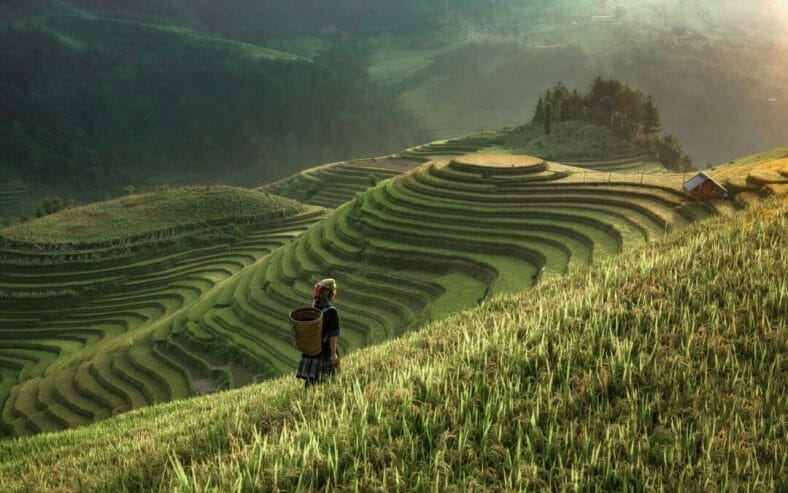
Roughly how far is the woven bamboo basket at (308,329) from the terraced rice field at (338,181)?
58.5 metres

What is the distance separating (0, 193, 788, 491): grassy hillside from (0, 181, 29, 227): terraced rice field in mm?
115352

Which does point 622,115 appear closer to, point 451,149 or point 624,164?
point 624,164

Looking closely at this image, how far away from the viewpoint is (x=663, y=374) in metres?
5.49

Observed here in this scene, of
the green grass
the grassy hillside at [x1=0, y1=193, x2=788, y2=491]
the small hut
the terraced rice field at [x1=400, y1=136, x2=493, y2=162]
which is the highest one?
the terraced rice field at [x1=400, y1=136, x2=493, y2=162]

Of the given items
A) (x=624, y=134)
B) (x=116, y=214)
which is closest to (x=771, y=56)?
(x=624, y=134)

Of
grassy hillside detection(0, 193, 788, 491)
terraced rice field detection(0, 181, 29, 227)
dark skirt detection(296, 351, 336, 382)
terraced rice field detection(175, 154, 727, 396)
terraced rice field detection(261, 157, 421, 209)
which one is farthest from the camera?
terraced rice field detection(0, 181, 29, 227)

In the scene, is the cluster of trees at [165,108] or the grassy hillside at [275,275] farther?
the cluster of trees at [165,108]

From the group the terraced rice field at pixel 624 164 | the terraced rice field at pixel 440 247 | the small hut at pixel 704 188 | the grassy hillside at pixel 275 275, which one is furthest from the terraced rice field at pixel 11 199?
the small hut at pixel 704 188

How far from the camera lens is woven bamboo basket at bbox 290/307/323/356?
7.09 m

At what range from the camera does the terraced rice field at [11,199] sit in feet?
342

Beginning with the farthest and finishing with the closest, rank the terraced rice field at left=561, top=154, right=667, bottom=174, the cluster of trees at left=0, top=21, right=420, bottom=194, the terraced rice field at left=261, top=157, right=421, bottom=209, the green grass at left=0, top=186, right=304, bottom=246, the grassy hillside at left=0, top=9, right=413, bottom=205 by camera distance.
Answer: the cluster of trees at left=0, top=21, right=420, bottom=194 → the grassy hillside at left=0, top=9, right=413, bottom=205 → the terraced rice field at left=261, top=157, right=421, bottom=209 → the terraced rice field at left=561, top=154, right=667, bottom=174 → the green grass at left=0, top=186, right=304, bottom=246

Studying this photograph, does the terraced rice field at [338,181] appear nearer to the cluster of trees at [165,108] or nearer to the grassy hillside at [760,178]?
the grassy hillside at [760,178]

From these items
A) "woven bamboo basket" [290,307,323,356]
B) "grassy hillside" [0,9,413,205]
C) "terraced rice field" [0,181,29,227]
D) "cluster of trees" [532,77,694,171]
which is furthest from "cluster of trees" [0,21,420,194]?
"woven bamboo basket" [290,307,323,356]

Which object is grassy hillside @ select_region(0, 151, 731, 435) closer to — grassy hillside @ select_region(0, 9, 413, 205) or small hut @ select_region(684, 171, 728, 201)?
small hut @ select_region(684, 171, 728, 201)
